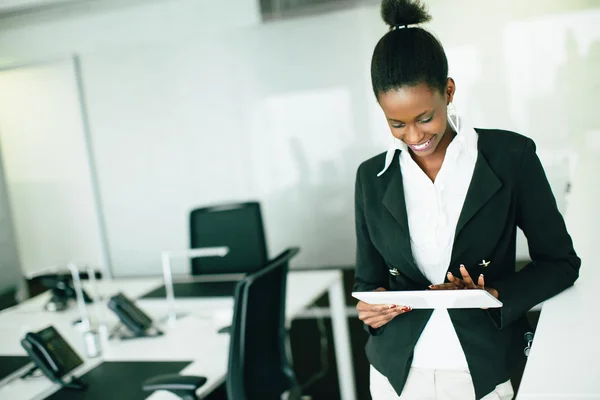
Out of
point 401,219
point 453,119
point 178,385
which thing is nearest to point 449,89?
point 453,119

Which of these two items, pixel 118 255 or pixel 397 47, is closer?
pixel 397 47

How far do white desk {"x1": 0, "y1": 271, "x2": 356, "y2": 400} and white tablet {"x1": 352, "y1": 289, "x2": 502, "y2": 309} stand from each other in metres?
0.97

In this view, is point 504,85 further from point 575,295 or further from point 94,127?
point 94,127

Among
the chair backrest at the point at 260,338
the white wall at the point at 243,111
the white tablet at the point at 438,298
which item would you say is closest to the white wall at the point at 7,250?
the chair backrest at the point at 260,338

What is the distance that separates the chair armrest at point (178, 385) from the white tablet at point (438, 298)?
2.83 feet

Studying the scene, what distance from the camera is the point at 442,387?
49.8 inches

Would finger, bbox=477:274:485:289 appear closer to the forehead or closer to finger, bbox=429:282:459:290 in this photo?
finger, bbox=429:282:459:290

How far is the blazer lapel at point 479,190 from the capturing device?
1168mm

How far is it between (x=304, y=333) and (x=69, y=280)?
175cm

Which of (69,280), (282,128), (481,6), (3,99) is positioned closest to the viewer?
(3,99)

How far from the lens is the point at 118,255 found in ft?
15.0

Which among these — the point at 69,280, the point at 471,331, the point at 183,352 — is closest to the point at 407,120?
the point at 471,331

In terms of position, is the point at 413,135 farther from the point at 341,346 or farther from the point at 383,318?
the point at 341,346

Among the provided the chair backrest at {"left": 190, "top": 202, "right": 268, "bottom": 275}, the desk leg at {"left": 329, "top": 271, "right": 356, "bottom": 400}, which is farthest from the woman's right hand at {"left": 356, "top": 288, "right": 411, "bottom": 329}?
the chair backrest at {"left": 190, "top": 202, "right": 268, "bottom": 275}
